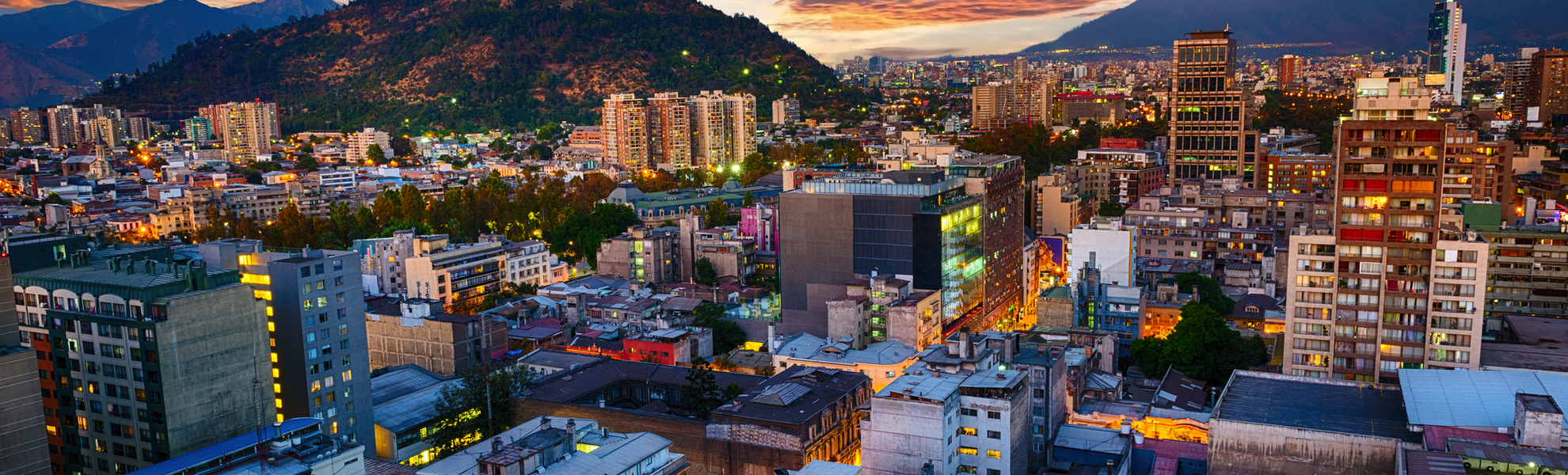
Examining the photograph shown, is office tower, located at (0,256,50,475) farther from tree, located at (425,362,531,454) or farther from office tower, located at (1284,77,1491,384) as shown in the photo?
office tower, located at (1284,77,1491,384)

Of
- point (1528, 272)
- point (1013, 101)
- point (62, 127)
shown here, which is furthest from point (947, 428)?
point (62, 127)

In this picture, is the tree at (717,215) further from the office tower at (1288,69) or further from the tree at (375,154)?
the office tower at (1288,69)

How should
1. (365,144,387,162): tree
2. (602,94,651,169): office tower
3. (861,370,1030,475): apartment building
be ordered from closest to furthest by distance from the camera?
1. (861,370,1030,475): apartment building
2. (602,94,651,169): office tower
3. (365,144,387,162): tree

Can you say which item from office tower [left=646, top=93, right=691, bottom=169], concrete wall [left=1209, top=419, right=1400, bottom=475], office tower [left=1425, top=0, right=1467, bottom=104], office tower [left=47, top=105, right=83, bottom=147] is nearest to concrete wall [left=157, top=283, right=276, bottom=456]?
concrete wall [left=1209, top=419, right=1400, bottom=475]

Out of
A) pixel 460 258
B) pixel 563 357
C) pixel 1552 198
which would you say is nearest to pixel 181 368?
pixel 563 357

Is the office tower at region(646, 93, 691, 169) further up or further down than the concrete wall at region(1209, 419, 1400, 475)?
further up

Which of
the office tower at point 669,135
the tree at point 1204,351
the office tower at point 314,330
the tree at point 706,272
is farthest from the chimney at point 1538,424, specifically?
the office tower at point 669,135

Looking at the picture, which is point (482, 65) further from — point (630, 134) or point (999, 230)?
point (999, 230)
